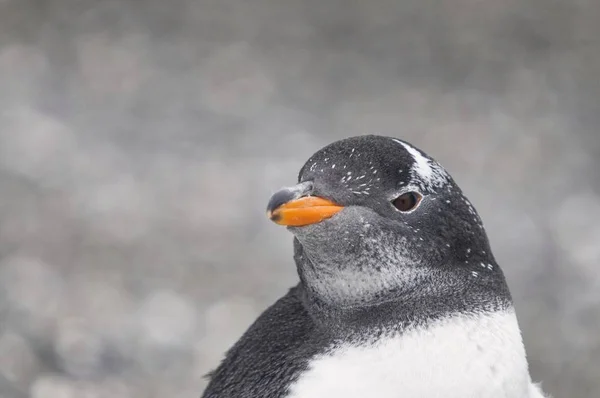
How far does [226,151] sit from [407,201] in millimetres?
3300

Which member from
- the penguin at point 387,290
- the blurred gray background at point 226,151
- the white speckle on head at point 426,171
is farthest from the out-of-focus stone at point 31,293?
the white speckle on head at point 426,171

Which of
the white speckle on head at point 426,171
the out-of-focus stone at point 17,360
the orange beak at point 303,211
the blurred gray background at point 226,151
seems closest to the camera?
the orange beak at point 303,211

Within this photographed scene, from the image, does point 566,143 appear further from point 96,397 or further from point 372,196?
point 372,196

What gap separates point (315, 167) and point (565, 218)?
2843mm

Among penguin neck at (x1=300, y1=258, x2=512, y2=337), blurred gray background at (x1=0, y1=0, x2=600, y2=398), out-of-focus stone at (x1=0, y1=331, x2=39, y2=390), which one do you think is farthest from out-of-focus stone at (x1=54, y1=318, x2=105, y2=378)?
penguin neck at (x1=300, y1=258, x2=512, y2=337)

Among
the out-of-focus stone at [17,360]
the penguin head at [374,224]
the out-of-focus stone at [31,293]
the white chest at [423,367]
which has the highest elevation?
the out-of-focus stone at [31,293]

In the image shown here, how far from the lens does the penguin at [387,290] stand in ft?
5.68

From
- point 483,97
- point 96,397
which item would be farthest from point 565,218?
point 96,397

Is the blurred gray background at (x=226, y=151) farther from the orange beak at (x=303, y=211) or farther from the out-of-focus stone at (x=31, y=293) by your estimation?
the orange beak at (x=303, y=211)

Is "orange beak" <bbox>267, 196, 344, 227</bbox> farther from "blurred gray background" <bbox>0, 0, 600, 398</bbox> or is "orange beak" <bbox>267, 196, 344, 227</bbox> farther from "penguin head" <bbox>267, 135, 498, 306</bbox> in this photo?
"blurred gray background" <bbox>0, 0, 600, 398</bbox>

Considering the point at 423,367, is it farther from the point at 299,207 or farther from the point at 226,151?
the point at 226,151

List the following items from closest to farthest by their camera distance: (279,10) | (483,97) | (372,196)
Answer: (372,196)
(483,97)
(279,10)

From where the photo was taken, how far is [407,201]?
179 centimetres

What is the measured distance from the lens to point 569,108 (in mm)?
4980
